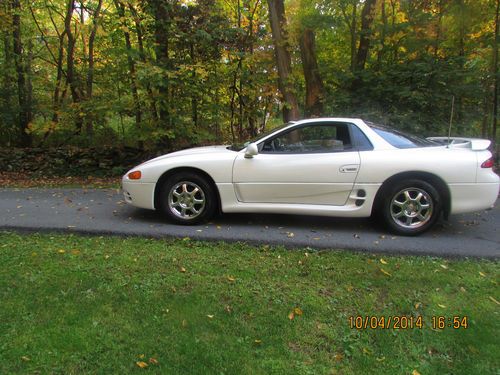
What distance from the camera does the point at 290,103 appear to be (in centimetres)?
1004

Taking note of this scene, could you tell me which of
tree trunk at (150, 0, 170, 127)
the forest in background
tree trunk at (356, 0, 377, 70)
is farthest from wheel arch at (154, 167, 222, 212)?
tree trunk at (356, 0, 377, 70)

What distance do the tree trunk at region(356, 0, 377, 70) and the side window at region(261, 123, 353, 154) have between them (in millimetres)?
5864

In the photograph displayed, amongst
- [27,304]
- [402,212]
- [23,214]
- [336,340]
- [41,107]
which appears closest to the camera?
[336,340]

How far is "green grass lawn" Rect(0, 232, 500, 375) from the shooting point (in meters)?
2.73

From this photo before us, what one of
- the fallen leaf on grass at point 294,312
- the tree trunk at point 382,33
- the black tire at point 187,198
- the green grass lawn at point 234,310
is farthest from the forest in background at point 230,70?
the fallen leaf on grass at point 294,312

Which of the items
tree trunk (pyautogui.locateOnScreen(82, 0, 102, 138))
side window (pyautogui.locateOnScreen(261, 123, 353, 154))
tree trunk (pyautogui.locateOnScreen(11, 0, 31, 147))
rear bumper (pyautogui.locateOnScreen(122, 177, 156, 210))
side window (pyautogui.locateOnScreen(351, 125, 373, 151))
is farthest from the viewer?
tree trunk (pyautogui.locateOnScreen(11, 0, 31, 147))

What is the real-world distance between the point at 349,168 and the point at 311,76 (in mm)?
6846

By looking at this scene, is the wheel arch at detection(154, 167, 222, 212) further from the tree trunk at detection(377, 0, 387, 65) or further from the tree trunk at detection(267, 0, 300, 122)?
the tree trunk at detection(377, 0, 387, 65)

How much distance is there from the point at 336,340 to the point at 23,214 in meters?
4.97

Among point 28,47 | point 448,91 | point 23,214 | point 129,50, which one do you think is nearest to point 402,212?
point 23,214

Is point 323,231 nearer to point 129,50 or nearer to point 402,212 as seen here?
point 402,212
